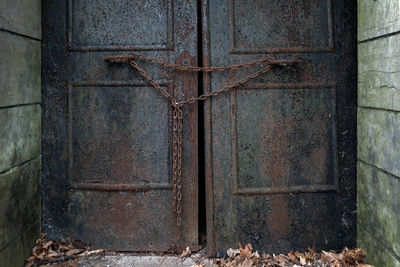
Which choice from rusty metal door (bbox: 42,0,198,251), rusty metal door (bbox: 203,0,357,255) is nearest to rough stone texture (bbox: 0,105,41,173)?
rusty metal door (bbox: 42,0,198,251)

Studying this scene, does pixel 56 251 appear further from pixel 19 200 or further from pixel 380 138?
pixel 380 138

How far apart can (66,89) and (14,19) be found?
656mm

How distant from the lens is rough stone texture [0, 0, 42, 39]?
8.02 ft

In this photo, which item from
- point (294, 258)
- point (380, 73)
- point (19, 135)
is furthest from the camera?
point (294, 258)

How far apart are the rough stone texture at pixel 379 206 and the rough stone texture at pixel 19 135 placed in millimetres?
2513

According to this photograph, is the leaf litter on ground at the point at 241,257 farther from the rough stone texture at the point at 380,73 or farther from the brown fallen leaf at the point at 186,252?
the rough stone texture at the point at 380,73

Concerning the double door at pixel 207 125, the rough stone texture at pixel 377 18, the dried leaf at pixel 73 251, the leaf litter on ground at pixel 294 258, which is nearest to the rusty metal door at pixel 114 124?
the double door at pixel 207 125

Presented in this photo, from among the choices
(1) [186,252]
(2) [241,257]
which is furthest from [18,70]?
(2) [241,257]

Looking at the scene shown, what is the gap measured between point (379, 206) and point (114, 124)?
2068mm

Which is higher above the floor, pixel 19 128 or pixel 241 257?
pixel 19 128

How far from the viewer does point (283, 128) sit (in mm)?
2992

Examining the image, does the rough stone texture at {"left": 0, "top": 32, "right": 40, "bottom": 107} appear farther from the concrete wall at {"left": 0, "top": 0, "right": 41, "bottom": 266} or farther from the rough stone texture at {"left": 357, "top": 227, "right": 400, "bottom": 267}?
the rough stone texture at {"left": 357, "top": 227, "right": 400, "bottom": 267}

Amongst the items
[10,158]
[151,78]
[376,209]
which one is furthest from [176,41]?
[376,209]

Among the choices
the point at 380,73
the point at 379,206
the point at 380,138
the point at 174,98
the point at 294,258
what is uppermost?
the point at 380,73
